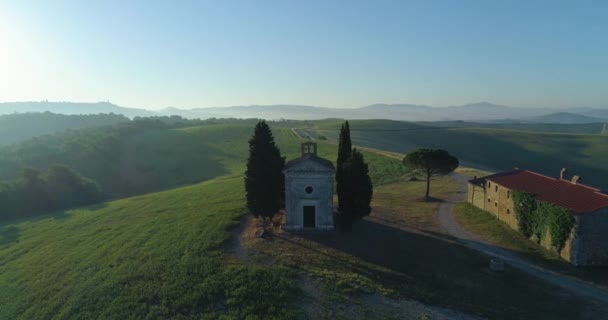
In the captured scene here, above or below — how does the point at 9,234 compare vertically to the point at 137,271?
below

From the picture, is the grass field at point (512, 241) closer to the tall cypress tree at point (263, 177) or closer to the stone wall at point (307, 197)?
Result: the stone wall at point (307, 197)

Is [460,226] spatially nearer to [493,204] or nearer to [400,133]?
[493,204]

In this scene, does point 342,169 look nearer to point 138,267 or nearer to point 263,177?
point 263,177

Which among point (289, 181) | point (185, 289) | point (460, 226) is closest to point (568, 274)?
point (460, 226)

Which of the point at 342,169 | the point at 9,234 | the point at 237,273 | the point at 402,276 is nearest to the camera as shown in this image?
the point at 237,273

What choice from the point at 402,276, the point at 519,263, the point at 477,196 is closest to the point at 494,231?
the point at 519,263

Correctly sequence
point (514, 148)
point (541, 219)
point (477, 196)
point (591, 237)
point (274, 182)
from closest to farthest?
point (591, 237) < point (541, 219) < point (274, 182) < point (477, 196) < point (514, 148)
